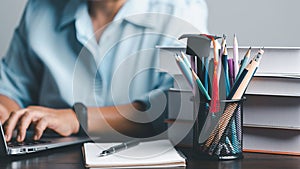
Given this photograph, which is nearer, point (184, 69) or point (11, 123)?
point (184, 69)

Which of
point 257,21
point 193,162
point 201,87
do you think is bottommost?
point 193,162

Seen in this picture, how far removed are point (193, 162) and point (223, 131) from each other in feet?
0.22

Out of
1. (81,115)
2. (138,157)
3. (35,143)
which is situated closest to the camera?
(138,157)

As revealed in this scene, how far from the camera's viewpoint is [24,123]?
3.15 ft

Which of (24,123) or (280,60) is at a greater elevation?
(280,60)

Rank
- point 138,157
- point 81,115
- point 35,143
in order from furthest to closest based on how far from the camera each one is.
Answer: point 81,115
point 35,143
point 138,157

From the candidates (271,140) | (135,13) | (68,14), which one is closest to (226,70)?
(271,140)

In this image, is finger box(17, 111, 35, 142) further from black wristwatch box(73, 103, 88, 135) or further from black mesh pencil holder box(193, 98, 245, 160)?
black mesh pencil holder box(193, 98, 245, 160)

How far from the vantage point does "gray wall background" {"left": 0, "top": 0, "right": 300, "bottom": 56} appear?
3.10 ft

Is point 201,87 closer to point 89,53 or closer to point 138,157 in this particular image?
point 138,157

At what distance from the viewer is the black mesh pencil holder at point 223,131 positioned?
2.58 ft

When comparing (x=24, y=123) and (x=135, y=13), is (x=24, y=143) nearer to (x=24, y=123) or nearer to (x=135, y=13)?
(x=24, y=123)

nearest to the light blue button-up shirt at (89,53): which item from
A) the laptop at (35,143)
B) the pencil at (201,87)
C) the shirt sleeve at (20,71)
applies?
the shirt sleeve at (20,71)

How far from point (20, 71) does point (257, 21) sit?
0.52m
